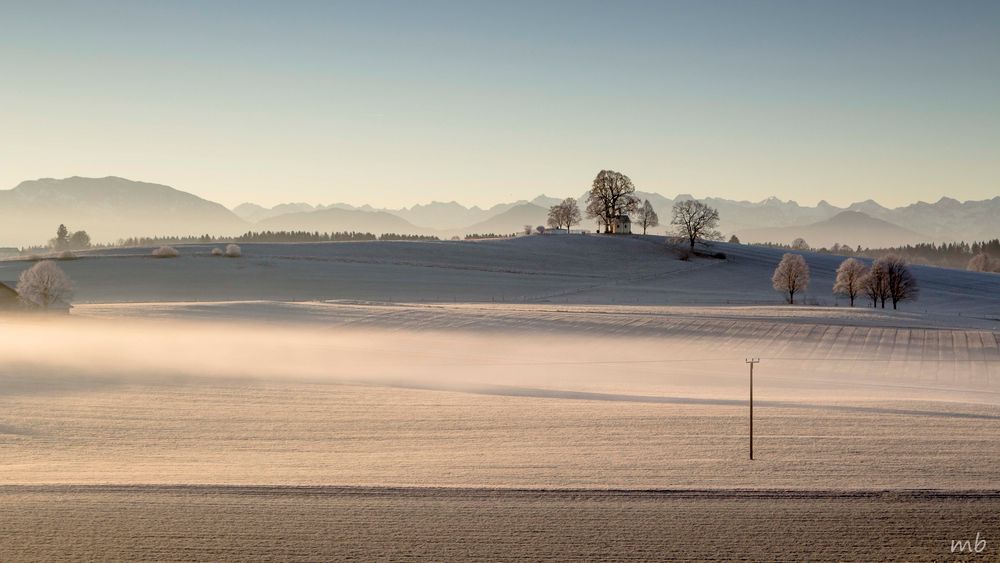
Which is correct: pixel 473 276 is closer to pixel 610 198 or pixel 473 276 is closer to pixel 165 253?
pixel 165 253

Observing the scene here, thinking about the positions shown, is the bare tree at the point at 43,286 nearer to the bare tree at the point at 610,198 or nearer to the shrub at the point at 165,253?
the shrub at the point at 165,253

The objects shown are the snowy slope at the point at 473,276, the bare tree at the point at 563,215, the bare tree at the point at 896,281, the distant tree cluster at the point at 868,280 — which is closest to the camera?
the bare tree at the point at 896,281

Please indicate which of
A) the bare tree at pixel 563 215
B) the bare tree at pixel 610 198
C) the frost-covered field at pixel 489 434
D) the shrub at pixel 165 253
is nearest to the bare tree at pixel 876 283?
the frost-covered field at pixel 489 434

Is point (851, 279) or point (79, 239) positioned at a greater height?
point (79, 239)

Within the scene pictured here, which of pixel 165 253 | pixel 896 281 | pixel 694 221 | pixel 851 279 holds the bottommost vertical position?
pixel 896 281

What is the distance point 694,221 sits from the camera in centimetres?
10644

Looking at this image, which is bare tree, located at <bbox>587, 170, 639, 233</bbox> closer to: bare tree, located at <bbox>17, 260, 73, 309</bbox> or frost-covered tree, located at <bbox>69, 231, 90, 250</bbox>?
bare tree, located at <bbox>17, 260, 73, 309</bbox>

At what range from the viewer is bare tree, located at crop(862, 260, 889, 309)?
2594 inches

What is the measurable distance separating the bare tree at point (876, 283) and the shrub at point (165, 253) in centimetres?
6749

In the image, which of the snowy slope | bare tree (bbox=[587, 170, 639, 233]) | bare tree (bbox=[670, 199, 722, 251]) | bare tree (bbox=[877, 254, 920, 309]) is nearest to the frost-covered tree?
the snowy slope

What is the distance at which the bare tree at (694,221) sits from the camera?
105m

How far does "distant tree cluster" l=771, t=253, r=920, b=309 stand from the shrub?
2397 inches

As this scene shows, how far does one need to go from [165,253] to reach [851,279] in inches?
2655

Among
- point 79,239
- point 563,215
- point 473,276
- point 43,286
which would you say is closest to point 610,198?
point 563,215
